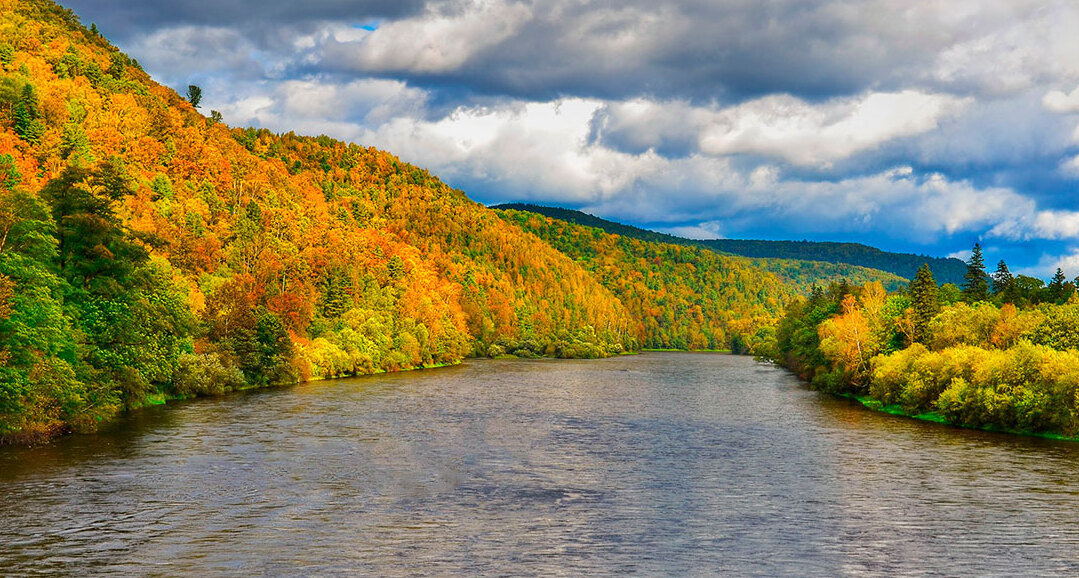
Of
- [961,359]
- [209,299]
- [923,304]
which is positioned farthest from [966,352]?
[209,299]

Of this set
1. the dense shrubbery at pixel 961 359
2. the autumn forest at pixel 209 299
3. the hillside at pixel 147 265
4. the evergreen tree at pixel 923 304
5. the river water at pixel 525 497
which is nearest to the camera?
the river water at pixel 525 497

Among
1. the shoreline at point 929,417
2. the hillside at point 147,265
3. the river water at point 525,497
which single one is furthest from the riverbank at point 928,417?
the hillside at point 147,265

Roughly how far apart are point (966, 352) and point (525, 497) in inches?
Result: 2019

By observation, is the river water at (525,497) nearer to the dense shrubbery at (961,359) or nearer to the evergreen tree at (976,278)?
the dense shrubbery at (961,359)

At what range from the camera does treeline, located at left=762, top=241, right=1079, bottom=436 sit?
67.9 metres

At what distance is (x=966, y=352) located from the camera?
3014 inches

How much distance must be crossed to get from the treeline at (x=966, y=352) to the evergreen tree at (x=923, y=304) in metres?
0.12

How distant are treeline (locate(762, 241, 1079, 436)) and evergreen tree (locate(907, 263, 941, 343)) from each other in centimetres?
12

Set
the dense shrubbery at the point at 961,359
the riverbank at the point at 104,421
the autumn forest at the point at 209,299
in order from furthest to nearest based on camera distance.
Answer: the dense shrubbery at the point at 961,359
the autumn forest at the point at 209,299
the riverbank at the point at 104,421

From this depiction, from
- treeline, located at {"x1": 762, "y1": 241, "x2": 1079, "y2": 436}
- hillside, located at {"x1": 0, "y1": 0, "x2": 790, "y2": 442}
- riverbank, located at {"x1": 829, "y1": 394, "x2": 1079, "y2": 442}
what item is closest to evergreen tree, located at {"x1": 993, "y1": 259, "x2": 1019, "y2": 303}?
treeline, located at {"x1": 762, "y1": 241, "x2": 1079, "y2": 436}

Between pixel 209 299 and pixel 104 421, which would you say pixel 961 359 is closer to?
pixel 104 421

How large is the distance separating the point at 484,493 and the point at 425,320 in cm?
11336

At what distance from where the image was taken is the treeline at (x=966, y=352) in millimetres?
67875

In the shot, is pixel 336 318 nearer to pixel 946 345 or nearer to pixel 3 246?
pixel 3 246
